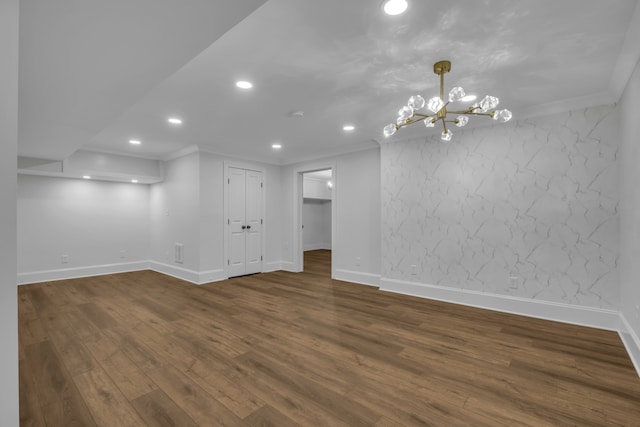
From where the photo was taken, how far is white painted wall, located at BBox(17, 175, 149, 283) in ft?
17.4

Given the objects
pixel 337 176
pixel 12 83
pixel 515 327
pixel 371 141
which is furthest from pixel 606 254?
pixel 12 83

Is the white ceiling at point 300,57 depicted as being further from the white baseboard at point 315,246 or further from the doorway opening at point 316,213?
the white baseboard at point 315,246

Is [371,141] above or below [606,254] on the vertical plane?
above

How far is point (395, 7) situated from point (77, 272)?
7158mm

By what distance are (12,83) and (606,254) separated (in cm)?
475

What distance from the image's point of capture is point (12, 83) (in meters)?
0.89

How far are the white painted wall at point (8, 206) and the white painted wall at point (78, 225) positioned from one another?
6.21 m

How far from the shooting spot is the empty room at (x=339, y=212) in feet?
5.74

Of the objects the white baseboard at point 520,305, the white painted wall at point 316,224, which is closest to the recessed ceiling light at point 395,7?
the white baseboard at point 520,305

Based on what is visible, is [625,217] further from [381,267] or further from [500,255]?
[381,267]

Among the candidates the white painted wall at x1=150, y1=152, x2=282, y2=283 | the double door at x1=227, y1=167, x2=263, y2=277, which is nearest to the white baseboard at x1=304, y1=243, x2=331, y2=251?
the white painted wall at x1=150, y1=152, x2=282, y2=283

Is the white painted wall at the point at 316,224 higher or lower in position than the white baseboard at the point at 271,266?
higher

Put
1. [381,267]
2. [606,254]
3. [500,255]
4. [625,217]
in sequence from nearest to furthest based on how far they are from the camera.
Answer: [625,217]
[606,254]
[500,255]
[381,267]

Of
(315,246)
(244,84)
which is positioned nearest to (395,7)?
(244,84)
